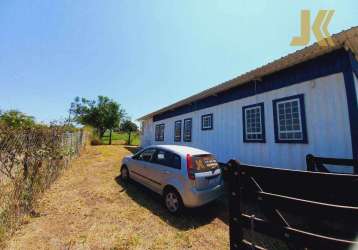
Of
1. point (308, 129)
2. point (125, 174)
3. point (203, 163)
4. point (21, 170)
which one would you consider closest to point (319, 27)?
point (308, 129)

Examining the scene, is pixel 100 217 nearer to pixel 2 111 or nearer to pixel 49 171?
pixel 49 171

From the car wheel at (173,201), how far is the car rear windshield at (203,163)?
0.86 metres

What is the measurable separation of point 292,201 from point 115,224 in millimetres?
3781

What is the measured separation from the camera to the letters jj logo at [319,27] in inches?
216

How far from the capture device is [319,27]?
5.77 m

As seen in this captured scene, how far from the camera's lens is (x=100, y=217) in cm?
447

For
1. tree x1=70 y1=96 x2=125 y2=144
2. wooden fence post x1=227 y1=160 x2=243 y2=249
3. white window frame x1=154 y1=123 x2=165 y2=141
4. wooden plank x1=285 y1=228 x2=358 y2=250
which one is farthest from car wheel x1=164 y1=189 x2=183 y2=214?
tree x1=70 y1=96 x2=125 y2=144

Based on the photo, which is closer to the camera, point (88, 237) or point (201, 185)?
point (88, 237)

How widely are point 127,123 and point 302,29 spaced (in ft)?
107

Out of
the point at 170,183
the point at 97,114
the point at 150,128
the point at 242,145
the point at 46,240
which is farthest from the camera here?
the point at 97,114

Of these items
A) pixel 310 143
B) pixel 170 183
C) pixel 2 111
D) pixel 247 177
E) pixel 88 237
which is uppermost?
pixel 2 111

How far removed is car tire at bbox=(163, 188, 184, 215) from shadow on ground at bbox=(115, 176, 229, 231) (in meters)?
0.13

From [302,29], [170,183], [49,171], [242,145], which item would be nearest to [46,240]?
[170,183]

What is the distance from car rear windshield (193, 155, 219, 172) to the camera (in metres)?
4.84
